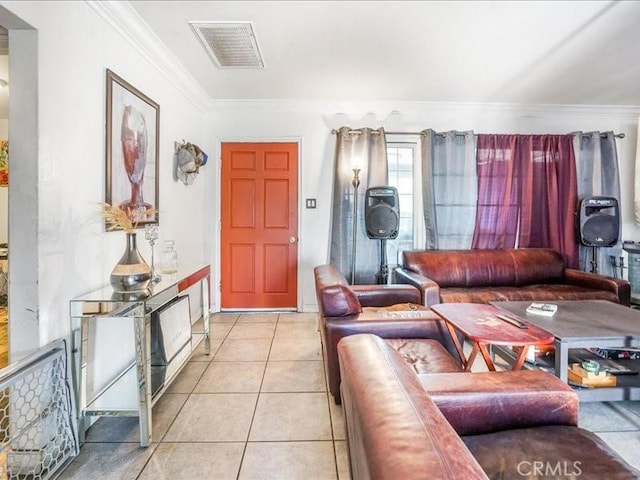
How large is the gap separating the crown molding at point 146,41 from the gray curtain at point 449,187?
2.52m

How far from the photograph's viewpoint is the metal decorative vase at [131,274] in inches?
71.6

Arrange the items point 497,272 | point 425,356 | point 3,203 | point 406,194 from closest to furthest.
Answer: point 425,356 < point 497,272 < point 406,194 < point 3,203

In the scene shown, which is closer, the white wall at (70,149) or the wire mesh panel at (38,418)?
the wire mesh panel at (38,418)

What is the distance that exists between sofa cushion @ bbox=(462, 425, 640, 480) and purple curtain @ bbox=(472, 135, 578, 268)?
9.94ft

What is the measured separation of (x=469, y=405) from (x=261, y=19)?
98.2 inches

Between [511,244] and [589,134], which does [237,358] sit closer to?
[511,244]

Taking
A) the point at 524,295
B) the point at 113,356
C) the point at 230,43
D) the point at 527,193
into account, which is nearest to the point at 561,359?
the point at 524,295

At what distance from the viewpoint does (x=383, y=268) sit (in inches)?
151

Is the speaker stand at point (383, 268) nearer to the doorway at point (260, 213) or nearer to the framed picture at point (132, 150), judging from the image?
the doorway at point (260, 213)

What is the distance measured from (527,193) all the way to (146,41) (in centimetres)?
394

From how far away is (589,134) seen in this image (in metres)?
3.90

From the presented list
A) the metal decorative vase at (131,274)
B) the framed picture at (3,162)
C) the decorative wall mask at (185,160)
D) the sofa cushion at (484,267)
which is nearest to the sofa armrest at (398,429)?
the metal decorative vase at (131,274)

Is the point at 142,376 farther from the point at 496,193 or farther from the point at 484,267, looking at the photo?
the point at 496,193

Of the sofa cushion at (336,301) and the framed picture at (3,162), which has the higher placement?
the framed picture at (3,162)
